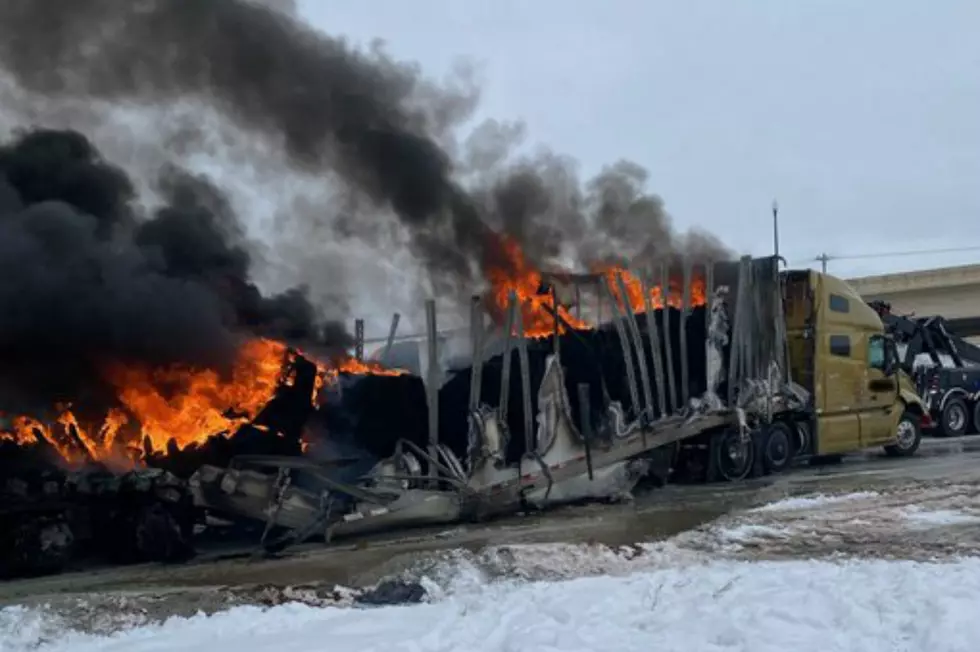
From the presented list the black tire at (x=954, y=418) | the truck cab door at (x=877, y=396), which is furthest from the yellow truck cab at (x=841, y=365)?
the black tire at (x=954, y=418)

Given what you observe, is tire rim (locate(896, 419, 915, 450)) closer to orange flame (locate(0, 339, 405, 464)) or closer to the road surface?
the road surface

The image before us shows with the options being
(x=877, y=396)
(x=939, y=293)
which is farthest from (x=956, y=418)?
(x=939, y=293)

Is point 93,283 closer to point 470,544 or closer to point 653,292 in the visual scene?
point 470,544

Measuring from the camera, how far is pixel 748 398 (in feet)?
46.8

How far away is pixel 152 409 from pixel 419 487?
3105mm

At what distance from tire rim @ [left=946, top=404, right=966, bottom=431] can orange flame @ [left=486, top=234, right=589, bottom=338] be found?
500 inches

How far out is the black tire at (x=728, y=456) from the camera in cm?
1428

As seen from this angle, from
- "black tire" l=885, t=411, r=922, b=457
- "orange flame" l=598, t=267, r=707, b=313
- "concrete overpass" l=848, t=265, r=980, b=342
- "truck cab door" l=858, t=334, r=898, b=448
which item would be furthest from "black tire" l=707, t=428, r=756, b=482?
"concrete overpass" l=848, t=265, r=980, b=342

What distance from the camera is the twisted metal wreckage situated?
33.3 ft

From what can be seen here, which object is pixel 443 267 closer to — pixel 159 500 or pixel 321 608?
pixel 159 500

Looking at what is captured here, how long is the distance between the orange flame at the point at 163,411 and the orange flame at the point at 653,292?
15.4 ft

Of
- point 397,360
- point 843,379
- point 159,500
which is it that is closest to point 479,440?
point 397,360

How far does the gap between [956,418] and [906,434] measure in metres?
5.19

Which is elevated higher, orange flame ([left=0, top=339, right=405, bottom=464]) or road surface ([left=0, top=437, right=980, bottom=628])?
orange flame ([left=0, top=339, right=405, bottom=464])
